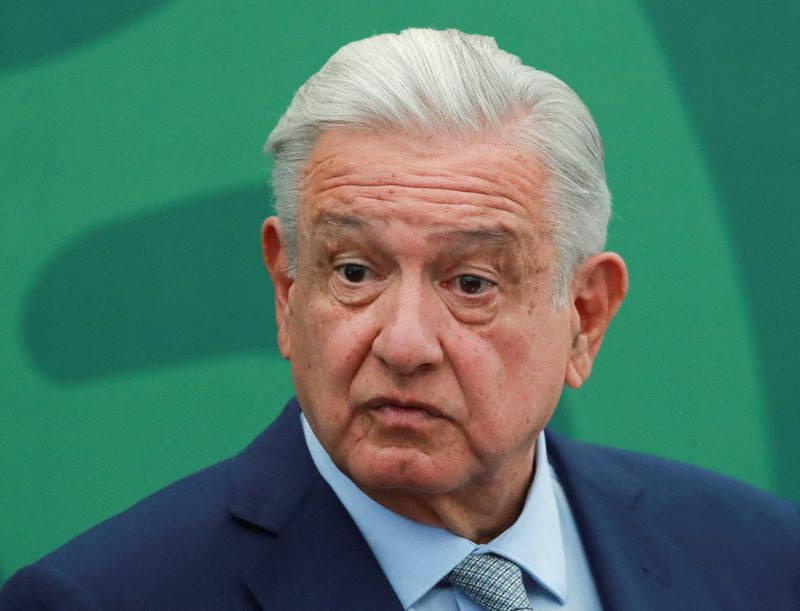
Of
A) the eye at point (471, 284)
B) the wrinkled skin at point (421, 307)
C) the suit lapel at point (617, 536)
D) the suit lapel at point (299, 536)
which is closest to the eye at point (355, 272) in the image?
the wrinkled skin at point (421, 307)

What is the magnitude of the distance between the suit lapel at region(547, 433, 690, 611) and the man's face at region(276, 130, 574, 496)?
0.42m

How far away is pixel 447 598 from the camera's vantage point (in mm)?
2645

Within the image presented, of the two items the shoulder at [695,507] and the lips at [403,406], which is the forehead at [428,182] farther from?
the shoulder at [695,507]

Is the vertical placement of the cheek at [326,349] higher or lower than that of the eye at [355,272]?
lower

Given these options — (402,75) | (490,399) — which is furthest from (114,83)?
(490,399)

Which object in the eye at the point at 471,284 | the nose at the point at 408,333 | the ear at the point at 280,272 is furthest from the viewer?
the ear at the point at 280,272

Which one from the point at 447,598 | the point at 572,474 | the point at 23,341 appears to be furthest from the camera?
the point at 23,341

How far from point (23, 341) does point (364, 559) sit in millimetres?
1313

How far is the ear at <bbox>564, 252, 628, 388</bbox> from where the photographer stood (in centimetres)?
279

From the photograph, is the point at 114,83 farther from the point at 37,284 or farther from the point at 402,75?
the point at 402,75

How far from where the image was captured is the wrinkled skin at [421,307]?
8.09ft

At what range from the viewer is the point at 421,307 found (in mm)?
2461

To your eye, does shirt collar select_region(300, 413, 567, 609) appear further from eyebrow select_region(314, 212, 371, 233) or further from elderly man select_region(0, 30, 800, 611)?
eyebrow select_region(314, 212, 371, 233)

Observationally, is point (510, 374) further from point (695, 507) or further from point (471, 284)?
point (695, 507)
